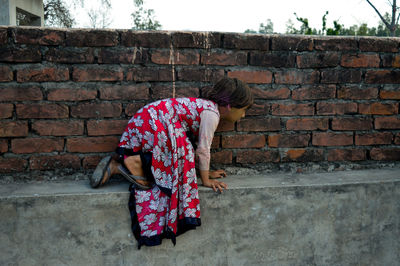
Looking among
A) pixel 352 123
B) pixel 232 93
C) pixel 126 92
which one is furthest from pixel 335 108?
pixel 126 92

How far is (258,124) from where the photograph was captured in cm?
215

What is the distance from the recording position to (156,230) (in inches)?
71.2

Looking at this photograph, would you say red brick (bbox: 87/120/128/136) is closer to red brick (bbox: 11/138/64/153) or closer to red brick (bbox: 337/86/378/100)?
red brick (bbox: 11/138/64/153)

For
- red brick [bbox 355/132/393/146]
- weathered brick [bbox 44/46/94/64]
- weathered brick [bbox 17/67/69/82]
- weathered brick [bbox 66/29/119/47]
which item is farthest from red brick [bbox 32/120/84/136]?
red brick [bbox 355/132/393/146]

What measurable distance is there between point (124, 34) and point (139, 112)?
1.55 ft

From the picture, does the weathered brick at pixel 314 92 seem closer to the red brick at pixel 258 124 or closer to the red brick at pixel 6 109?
the red brick at pixel 258 124

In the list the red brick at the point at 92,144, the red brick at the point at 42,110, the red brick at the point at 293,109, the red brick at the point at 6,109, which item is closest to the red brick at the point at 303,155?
the red brick at the point at 293,109

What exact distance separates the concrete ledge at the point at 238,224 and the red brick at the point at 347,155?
12 centimetres

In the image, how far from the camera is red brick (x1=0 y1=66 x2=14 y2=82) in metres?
1.87

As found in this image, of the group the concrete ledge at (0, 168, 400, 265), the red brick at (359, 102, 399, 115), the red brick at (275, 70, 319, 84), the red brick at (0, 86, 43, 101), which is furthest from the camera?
the red brick at (359, 102, 399, 115)

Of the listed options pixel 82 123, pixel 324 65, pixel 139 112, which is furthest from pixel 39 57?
pixel 324 65

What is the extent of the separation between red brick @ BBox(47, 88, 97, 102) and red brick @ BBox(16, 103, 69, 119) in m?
0.05

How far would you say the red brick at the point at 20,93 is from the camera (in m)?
1.88

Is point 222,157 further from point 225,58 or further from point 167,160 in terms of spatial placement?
point 225,58
